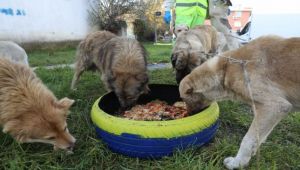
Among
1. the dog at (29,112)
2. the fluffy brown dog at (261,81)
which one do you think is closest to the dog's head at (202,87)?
the fluffy brown dog at (261,81)

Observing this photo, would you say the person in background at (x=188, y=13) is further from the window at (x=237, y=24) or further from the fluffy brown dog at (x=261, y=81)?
the window at (x=237, y=24)

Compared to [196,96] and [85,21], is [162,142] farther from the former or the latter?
[85,21]

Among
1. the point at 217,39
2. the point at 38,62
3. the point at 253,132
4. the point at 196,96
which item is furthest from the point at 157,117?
the point at 38,62

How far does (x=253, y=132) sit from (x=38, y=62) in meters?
7.70

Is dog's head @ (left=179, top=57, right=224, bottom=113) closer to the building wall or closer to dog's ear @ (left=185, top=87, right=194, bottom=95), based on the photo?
dog's ear @ (left=185, top=87, right=194, bottom=95)

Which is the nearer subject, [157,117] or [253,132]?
[253,132]

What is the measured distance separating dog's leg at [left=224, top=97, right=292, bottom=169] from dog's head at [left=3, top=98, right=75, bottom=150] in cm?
199

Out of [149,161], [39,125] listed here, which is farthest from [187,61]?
[39,125]

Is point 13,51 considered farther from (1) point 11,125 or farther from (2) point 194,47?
(2) point 194,47

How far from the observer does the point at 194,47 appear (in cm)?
625

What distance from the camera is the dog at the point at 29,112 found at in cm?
323

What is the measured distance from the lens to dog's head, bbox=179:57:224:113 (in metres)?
4.10

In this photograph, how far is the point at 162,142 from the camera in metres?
3.67

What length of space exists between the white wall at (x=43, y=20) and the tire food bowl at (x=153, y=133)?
9.95 metres
